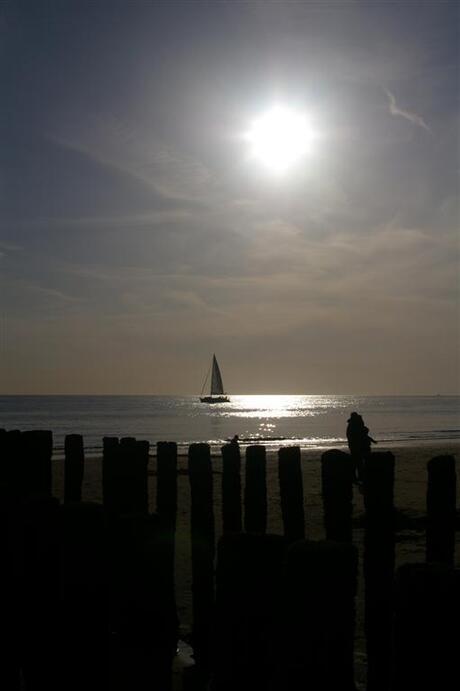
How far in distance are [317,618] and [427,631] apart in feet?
0.96

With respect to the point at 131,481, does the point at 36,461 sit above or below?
above

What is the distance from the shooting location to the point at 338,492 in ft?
12.6

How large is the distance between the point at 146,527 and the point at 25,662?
0.59 m

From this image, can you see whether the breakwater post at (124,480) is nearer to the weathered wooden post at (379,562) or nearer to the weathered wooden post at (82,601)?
the weathered wooden post at (379,562)

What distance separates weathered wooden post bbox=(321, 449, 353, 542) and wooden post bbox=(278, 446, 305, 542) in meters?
0.74

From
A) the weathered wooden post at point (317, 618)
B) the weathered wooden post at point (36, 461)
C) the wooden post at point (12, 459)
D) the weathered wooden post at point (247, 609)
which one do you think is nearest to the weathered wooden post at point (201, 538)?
the weathered wooden post at point (36, 461)

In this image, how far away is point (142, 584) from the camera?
2262 millimetres

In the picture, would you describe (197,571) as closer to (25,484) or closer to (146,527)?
(25,484)

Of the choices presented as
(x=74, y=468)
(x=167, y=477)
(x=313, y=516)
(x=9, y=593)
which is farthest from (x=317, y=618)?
(x=313, y=516)

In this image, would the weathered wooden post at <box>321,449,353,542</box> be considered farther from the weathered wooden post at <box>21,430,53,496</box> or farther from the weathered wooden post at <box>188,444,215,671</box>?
the weathered wooden post at <box>21,430,53,496</box>

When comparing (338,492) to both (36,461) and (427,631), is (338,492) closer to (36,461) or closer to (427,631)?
(427,631)

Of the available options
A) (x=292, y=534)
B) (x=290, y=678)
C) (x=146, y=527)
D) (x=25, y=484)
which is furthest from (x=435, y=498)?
(x=25, y=484)

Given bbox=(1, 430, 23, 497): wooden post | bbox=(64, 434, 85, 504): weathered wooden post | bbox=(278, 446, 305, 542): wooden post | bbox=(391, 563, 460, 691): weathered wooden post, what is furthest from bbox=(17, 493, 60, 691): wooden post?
bbox=(64, 434, 85, 504): weathered wooden post

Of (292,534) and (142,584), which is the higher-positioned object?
(142,584)
